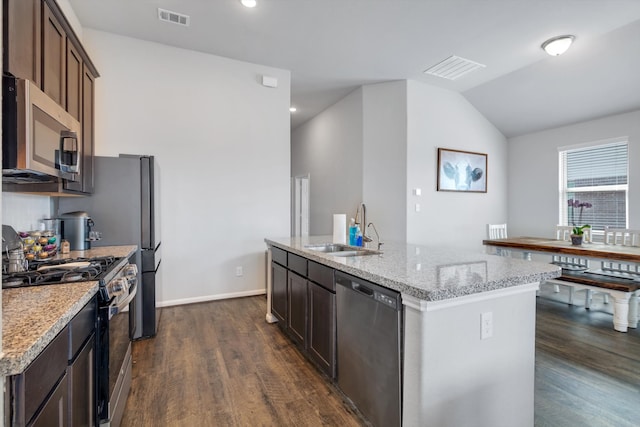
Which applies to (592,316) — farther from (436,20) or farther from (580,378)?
(436,20)

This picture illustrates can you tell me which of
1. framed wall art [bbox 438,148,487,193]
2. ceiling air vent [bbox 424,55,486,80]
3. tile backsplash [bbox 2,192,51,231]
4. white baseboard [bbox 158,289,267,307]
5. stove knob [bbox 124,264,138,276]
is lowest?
white baseboard [bbox 158,289,267,307]

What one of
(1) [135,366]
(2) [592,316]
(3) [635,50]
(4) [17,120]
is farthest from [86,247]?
(3) [635,50]

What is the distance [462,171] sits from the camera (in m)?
5.36

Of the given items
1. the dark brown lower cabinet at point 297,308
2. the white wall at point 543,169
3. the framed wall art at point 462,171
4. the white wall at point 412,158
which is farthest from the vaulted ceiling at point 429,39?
the dark brown lower cabinet at point 297,308

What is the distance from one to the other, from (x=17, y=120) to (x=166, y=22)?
2592 millimetres

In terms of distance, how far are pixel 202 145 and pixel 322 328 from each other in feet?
A: 9.53

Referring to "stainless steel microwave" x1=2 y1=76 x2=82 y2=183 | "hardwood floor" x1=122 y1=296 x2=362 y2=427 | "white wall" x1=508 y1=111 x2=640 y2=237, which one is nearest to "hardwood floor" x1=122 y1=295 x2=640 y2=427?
"hardwood floor" x1=122 y1=296 x2=362 y2=427

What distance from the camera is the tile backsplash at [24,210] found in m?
1.99

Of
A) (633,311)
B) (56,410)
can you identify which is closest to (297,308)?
(56,410)

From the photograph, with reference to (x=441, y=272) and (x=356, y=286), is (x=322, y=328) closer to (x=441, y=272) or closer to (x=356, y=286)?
(x=356, y=286)

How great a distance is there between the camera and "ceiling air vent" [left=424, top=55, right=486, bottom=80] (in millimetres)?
4223

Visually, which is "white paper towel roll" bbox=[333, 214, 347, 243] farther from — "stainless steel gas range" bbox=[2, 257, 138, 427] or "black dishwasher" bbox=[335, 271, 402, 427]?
"stainless steel gas range" bbox=[2, 257, 138, 427]

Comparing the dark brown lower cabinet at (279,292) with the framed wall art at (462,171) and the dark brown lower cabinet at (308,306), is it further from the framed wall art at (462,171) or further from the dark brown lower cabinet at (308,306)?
the framed wall art at (462,171)

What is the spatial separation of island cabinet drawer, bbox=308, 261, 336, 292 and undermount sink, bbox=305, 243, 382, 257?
261mm
